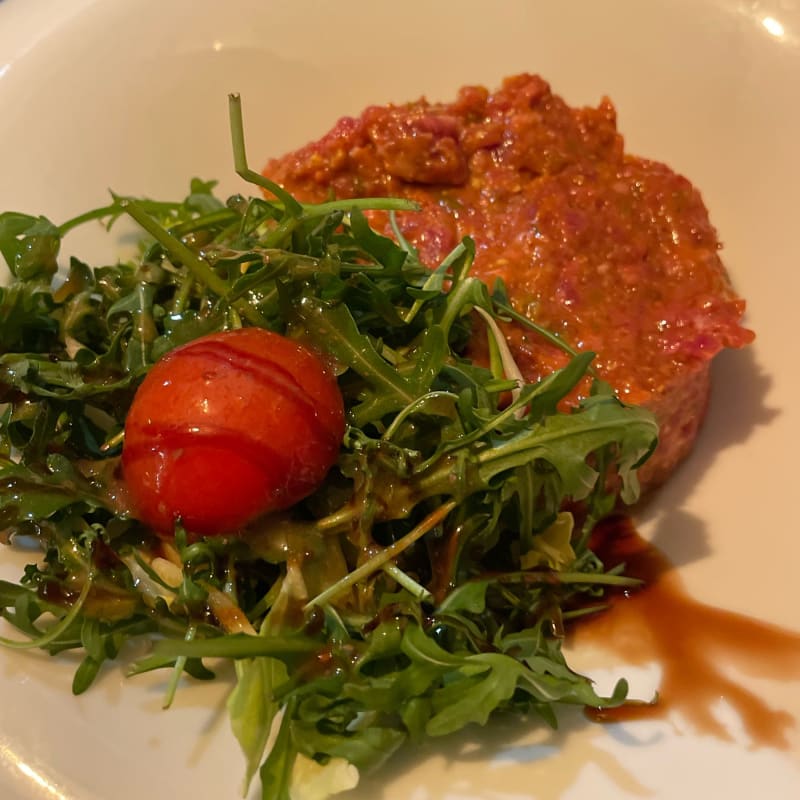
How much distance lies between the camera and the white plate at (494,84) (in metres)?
1.67

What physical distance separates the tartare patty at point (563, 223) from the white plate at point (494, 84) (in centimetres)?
27

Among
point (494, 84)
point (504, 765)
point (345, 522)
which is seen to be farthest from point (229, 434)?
point (494, 84)

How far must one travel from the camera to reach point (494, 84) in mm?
2914

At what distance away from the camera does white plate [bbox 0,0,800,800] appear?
167 cm

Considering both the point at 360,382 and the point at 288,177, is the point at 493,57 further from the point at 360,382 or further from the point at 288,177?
the point at 360,382

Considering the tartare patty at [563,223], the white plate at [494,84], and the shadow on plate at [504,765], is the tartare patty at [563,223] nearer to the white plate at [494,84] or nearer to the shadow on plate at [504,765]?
the white plate at [494,84]

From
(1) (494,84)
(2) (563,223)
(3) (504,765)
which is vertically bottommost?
(3) (504,765)

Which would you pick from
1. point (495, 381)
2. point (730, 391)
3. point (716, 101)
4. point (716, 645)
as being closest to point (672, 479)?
point (730, 391)

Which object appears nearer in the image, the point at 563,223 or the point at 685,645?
the point at 685,645

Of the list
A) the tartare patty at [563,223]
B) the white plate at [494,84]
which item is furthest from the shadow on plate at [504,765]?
the tartare patty at [563,223]

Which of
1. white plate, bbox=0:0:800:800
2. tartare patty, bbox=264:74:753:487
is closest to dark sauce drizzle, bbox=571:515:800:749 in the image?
white plate, bbox=0:0:800:800

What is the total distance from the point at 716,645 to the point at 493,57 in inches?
82.1

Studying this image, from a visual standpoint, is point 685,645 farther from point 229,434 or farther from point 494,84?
point 494,84

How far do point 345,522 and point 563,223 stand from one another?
104 cm
